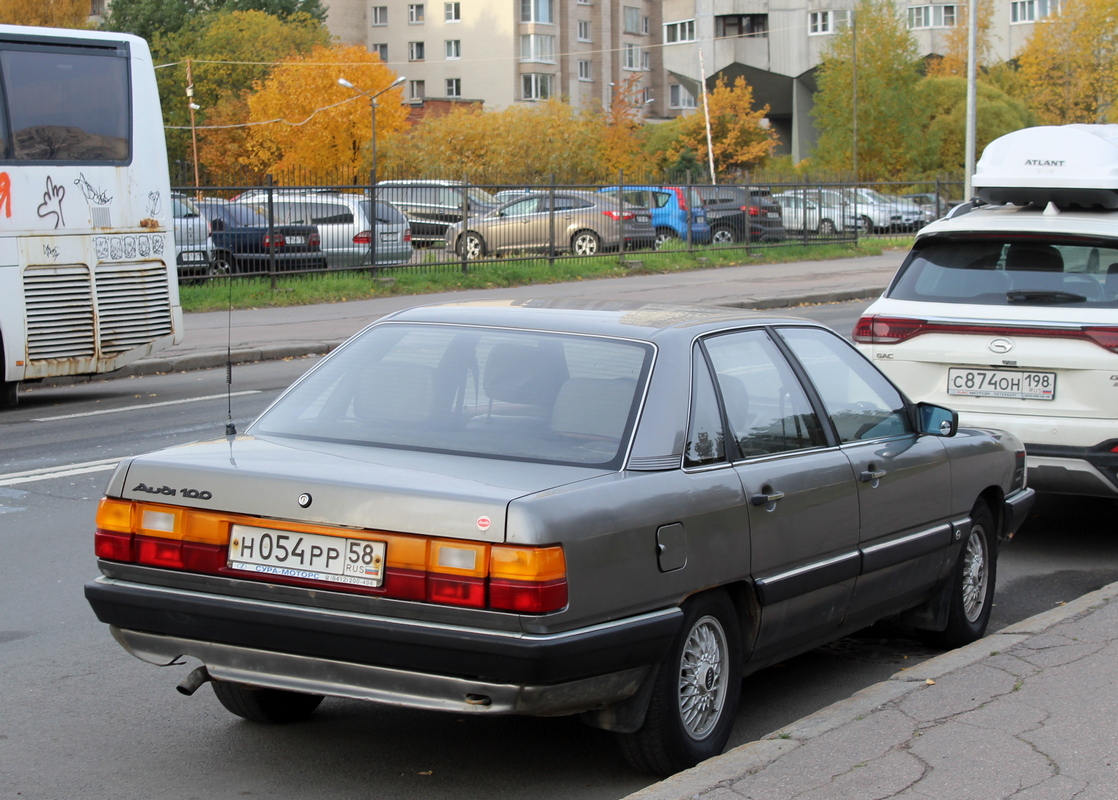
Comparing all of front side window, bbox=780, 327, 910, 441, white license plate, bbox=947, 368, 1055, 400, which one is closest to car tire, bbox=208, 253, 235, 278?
white license plate, bbox=947, 368, 1055, 400

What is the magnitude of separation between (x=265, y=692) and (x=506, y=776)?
35.3 inches

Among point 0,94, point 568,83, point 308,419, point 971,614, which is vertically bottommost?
point 971,614

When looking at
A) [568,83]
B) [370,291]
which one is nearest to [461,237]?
[370,291]

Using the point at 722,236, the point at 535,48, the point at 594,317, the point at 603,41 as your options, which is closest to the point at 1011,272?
the point at 594,317

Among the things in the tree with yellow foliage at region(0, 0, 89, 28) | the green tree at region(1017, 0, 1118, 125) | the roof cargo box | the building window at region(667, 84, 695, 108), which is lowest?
the roof cargo box

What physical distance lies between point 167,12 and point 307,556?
91135 millimetres

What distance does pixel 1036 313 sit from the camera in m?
7.20

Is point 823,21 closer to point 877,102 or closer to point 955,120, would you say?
point 955,120

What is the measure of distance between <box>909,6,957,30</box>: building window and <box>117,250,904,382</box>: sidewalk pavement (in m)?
59.8

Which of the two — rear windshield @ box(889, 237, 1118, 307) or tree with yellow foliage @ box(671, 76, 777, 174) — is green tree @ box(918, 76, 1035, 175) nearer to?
tree with yellow foliage @ box(671, 76, 777, 174)

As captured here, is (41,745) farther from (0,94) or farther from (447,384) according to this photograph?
(0,94)

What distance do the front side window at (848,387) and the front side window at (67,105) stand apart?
9.22 meters

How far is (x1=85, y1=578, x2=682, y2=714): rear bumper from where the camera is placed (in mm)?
3600

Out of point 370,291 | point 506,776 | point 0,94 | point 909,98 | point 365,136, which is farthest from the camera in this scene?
point 365,136
